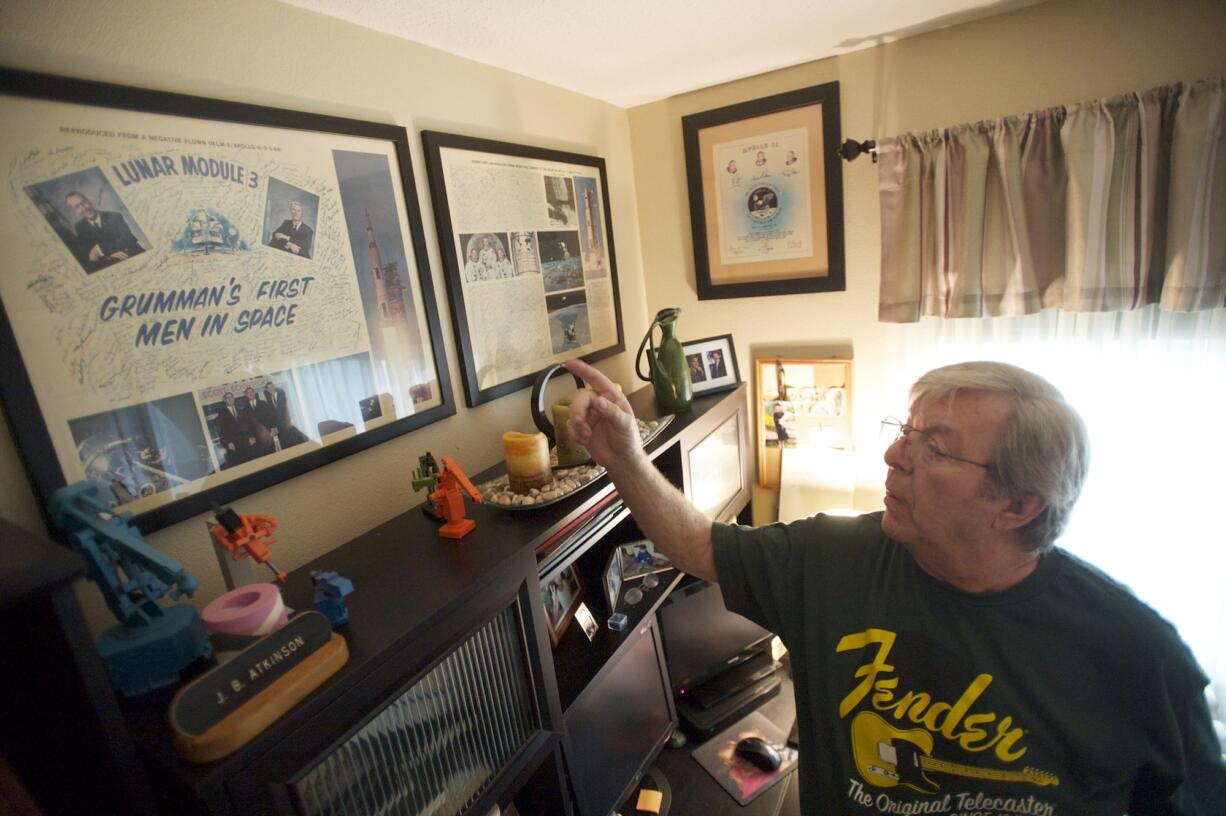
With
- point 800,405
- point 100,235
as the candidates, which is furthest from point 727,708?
point 100,235

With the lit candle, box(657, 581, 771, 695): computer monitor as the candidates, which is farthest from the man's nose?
box(657, 581, 771, 695): computer monitor

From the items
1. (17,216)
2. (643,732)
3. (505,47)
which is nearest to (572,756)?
(643,732)

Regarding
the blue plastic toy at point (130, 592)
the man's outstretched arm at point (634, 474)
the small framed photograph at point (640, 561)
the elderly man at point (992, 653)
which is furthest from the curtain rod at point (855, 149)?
the blue plastic toy at point (130, 592)

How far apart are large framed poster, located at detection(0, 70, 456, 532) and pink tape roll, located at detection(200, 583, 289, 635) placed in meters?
0.24

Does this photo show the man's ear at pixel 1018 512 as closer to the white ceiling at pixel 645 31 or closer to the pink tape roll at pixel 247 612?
the pink tape roll at pixel 247 612

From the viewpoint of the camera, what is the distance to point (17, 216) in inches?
29.5

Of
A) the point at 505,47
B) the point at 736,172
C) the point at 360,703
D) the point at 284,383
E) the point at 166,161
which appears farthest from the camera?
the point at 736,172

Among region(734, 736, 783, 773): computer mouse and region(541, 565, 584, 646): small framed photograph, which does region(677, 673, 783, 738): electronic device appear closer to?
region(734, 736, 783, 773): computer mouse

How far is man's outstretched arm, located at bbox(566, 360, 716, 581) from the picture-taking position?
1130 mm

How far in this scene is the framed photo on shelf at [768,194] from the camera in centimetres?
194

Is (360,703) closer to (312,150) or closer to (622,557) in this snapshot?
(622,557)

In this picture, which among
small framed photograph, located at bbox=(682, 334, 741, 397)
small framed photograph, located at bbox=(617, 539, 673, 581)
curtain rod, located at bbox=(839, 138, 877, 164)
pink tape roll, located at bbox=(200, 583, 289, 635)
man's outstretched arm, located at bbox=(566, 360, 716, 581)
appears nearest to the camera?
pink tape roll, located at bbox=(200, 583, 289, 635)

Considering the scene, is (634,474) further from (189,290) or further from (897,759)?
(189,290)

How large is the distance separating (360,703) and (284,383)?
59 centimetres
